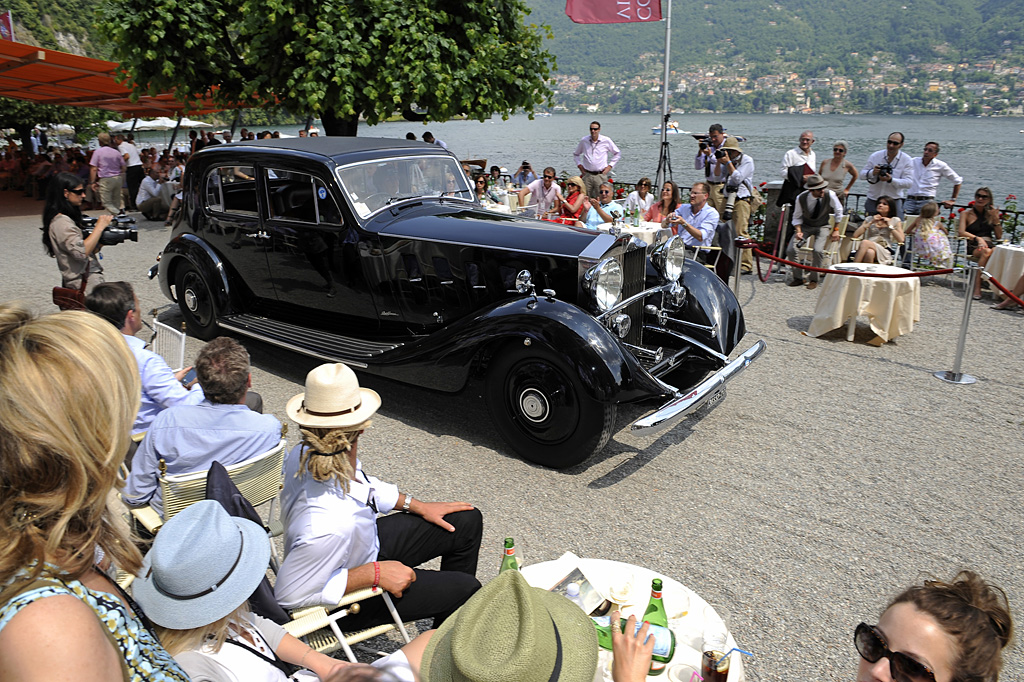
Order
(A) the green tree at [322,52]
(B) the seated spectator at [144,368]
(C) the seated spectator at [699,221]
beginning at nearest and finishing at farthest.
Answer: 1. (B) the seated spectator at [144,368]
2. (C) the seated spectator at [699,221]
3. (A) the green tree at [322,52]

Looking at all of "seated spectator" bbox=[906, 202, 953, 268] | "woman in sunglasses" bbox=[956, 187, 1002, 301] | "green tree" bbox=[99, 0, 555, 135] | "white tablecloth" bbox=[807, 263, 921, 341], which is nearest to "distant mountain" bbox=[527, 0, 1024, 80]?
"green tree" bbox=[99, 0, 555, 135]

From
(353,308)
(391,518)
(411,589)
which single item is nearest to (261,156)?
(353,308)

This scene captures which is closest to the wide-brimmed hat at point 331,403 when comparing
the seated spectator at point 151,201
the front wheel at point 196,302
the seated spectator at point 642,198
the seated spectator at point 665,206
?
the front wheel at point 196,302

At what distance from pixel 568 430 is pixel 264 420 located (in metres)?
1.98

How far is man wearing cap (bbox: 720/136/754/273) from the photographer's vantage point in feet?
33.2

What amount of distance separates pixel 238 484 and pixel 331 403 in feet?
2.37

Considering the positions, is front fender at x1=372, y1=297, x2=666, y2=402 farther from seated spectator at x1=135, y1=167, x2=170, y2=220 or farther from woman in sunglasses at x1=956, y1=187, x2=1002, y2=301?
seated spectator at x1=135, y1=167, x2=170, y2=220

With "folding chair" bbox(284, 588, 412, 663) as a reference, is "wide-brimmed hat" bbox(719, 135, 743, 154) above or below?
above

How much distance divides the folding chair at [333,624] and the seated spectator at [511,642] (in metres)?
0.85

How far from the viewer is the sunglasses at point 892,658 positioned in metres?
1.58

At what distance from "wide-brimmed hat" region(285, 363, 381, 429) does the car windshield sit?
3089 millimetres

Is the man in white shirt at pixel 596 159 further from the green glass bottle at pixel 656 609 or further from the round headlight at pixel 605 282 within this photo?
the green glass bottle at pixel 656 609

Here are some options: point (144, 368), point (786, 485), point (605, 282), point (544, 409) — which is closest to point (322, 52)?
point (605, 282)

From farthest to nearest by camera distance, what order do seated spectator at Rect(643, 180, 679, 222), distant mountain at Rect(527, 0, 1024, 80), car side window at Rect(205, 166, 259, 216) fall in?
distant mountain at Rect(527, 0, 1024, 80) → seated spectator at Rect(643, 180, 679, 222) → car side window at Rect(205, 166, 259, 216)
